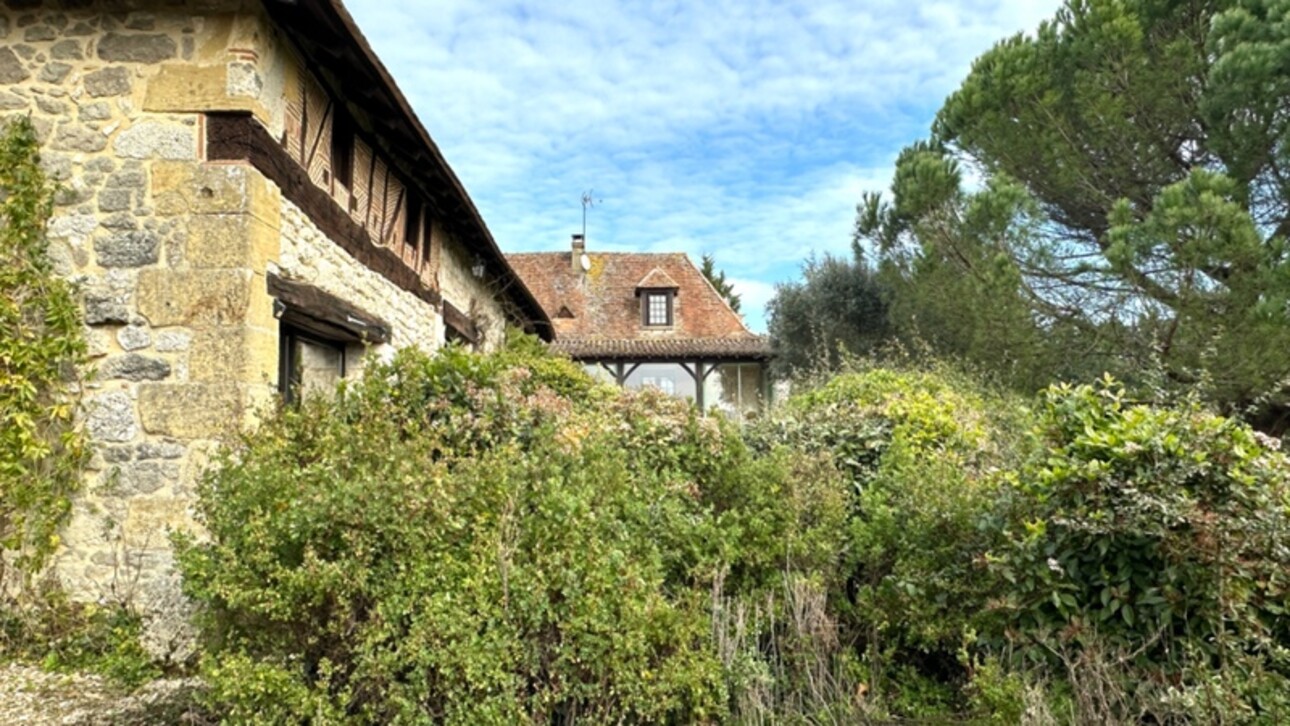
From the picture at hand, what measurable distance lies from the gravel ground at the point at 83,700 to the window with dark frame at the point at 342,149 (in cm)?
383

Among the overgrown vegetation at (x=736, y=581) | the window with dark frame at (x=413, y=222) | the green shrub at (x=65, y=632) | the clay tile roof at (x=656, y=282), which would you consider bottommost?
the green shrub at (x=65, y=632)

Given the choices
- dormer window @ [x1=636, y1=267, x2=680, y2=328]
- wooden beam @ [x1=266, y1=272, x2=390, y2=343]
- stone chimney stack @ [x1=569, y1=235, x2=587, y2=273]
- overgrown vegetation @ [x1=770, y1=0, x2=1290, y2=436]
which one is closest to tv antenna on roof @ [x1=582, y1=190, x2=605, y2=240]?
stone chimney stack @ [x1=569, y1=235, x2=587, y2=273]

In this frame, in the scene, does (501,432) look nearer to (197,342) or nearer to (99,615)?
(197,342)

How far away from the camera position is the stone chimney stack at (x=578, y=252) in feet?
69.2

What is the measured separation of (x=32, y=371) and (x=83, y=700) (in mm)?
1854

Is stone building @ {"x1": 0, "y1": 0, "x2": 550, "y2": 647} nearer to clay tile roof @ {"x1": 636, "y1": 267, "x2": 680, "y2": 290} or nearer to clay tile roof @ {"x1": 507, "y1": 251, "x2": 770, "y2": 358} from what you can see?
clay tile roof @ {"x1": 507, "y1": 251, "x2": 770, "y2": 358}

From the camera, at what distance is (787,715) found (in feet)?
9.80

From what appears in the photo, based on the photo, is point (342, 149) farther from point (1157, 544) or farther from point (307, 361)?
point (1157, 544)

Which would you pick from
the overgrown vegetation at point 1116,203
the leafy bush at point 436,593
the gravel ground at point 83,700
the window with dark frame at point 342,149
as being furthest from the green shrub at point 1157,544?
the window with dark frame at point 342,149

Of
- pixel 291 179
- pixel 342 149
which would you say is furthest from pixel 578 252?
pixel 291 179

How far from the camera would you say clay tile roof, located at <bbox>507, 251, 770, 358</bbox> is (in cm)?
1853

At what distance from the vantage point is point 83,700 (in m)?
3.45

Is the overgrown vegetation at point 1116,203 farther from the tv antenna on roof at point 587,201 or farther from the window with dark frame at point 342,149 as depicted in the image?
the tv antenna on roof at point 587,201

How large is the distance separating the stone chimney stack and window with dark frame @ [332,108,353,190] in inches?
582
